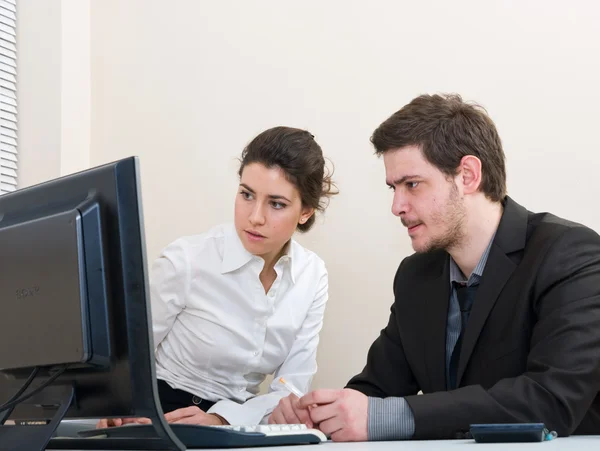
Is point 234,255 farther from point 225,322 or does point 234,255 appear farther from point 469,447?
point 469,447

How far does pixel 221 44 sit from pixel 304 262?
1.12m

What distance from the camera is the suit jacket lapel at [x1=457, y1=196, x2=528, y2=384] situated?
5.27 ft

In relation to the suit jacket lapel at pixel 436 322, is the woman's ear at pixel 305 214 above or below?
above

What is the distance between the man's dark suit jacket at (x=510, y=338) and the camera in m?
1.36

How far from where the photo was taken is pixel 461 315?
5.68 ft

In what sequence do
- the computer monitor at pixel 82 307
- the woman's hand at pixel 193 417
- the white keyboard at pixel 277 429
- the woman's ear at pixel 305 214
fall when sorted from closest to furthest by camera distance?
the computer monitor at pixel 82 307, the white keyboard at pixel 277 429, the woman's hand at pixel 193 417, the woman's ear at pixel 305 214

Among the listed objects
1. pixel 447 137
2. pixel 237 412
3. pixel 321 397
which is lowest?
pixel 237 412

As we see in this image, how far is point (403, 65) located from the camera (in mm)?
2695

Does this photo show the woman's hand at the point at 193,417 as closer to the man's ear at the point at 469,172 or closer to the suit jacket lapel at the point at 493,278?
the suit jacket lapel at the point at 493,278

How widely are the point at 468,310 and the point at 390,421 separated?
47cm

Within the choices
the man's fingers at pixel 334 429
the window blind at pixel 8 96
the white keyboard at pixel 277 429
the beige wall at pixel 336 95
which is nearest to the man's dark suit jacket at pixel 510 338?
the man's fingers at pixel 334 429

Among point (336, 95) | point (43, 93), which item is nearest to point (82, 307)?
point (336, 95)

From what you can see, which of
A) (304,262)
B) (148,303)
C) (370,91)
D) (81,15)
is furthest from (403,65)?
(148,303)

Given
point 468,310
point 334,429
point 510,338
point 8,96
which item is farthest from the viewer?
point 8,96
